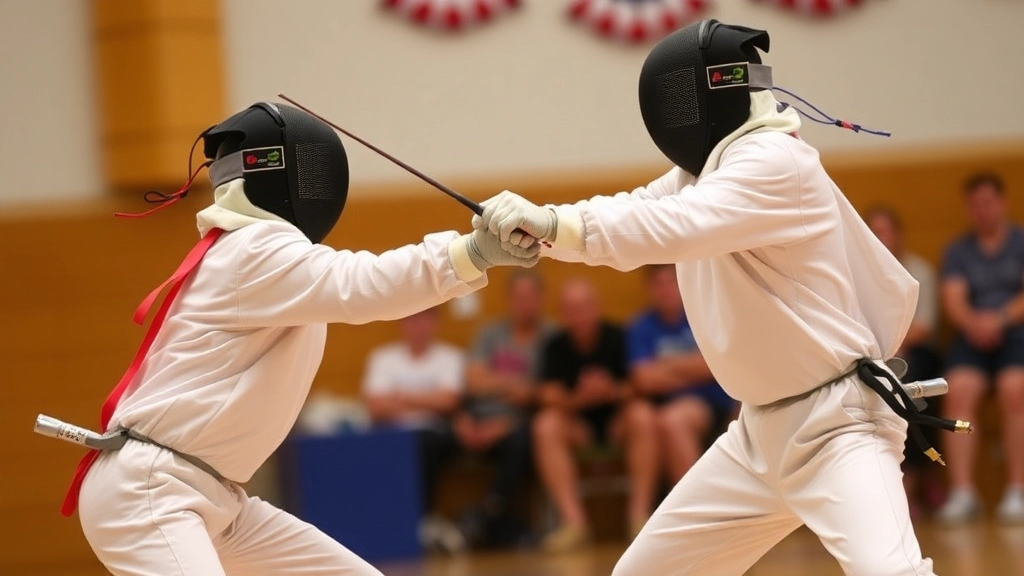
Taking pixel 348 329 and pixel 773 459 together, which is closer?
pixel 773 459

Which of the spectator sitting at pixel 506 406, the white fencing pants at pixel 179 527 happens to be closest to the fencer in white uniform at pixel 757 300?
the white fencing pants at pixel 179 527

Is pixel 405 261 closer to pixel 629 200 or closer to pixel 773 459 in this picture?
pixel 629 200

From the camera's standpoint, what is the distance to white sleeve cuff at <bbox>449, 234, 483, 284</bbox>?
3.41 metres

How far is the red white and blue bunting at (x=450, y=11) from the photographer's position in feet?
26.7

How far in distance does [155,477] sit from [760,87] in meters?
1.83

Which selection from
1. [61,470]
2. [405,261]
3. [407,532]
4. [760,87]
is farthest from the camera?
[61,470]

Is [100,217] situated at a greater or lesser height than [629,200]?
lesser

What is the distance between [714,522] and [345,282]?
3.84 ft

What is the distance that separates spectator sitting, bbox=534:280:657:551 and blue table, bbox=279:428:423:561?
0.72m

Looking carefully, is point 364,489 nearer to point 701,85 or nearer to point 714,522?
point 714,522

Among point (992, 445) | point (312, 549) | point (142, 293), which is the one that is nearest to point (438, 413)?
point (142, 293)

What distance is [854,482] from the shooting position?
11.1 feet

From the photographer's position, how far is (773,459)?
144 inches

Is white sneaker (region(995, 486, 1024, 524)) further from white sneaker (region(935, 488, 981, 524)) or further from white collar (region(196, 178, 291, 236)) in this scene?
white collar (region(196, 178, 291, 236))
